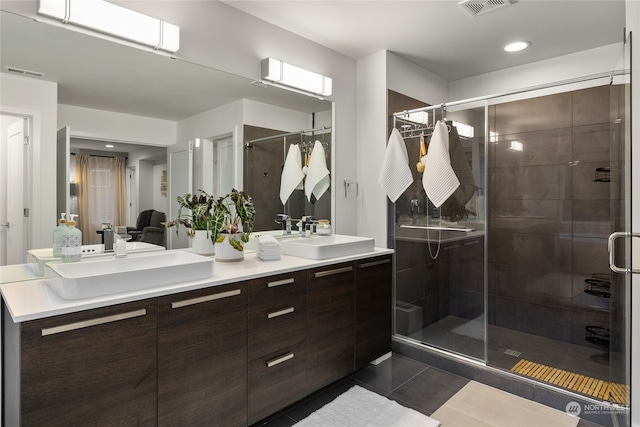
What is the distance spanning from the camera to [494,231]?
11.5 feet

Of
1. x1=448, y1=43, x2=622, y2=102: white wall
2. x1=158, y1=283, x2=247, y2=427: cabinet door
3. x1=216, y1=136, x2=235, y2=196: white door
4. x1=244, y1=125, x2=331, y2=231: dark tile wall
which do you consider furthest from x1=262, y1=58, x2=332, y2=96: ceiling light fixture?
x1=448, y1=43, x2=622, y2=102: white wall

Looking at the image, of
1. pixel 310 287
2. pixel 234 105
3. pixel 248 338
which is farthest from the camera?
pixel 234 105

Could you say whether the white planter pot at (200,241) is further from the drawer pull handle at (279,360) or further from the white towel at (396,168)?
the white towel at (396,168)

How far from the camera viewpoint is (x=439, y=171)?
2.76 metres

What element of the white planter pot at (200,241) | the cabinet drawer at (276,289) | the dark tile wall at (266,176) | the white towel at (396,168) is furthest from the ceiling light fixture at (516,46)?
the white planter pot at (200,241)

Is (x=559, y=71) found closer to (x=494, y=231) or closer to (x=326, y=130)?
(x=494, y=231)

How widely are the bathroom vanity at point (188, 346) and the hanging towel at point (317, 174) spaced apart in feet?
2.46

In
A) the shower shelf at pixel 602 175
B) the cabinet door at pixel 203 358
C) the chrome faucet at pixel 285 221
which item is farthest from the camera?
the shower shelf at pixel 602 175

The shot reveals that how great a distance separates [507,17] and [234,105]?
1972mm

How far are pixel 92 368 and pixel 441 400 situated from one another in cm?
196

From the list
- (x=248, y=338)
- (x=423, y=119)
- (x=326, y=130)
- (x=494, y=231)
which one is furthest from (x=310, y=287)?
(x=494, y=231)

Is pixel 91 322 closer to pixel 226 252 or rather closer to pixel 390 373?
pixel 226 252

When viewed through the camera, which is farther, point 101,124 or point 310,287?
point 310,287

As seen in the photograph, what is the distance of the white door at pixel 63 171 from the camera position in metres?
1.77
